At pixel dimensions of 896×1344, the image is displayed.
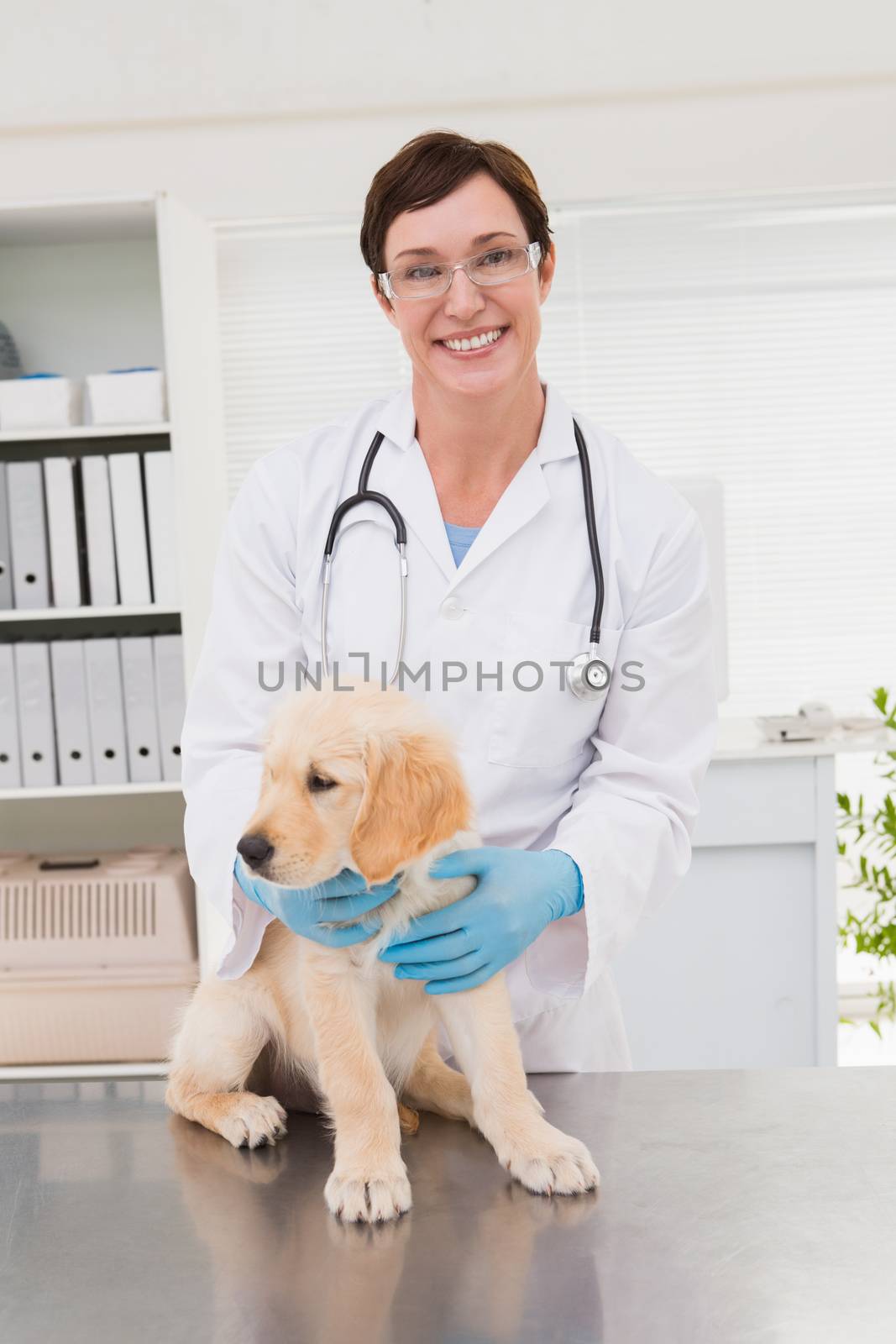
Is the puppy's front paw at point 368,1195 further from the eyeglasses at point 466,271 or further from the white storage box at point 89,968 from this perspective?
the white storage box at point 89,968

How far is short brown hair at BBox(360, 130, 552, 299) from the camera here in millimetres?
1261

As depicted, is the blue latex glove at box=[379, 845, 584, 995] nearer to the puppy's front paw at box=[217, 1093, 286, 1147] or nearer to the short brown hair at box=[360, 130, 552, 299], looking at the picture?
the puppy's front paw at box=[217, 1093, 286, 1147]

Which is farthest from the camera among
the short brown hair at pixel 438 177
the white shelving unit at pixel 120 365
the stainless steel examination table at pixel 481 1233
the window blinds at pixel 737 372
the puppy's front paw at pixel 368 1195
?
the window blinds at pixel 737 372

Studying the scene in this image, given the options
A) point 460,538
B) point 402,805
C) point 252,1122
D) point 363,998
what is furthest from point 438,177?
point 252,1122

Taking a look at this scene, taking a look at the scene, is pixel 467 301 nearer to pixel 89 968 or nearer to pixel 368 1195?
pixel 368 1195

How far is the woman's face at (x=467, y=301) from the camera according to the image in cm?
126

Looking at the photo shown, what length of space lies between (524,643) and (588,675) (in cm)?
8

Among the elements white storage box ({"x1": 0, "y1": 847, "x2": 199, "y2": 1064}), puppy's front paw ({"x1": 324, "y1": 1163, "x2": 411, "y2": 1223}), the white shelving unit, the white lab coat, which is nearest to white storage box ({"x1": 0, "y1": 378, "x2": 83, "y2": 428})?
the white shelving unit

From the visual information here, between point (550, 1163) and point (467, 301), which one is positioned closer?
point (550, 1163)

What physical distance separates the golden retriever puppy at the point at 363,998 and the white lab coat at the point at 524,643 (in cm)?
16

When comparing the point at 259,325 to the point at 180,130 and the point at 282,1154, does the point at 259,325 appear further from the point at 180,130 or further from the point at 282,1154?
the point at 282,1154

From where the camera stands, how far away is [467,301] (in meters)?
1.25

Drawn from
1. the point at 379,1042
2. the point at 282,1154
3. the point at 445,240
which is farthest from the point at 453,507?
the point at 282,1154

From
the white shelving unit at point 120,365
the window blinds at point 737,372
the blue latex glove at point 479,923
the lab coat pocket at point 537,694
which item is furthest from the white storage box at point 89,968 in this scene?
the blue latex glove at point 479,923
